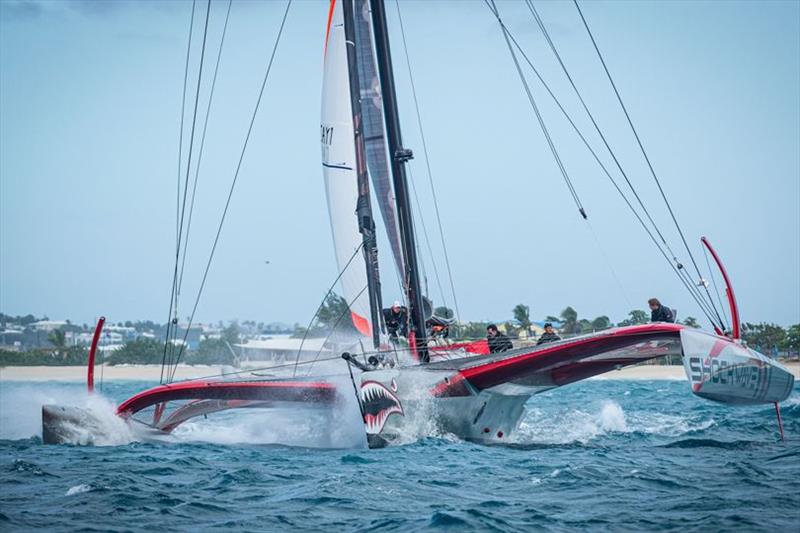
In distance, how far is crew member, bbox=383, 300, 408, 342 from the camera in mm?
12297

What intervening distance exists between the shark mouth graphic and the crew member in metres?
2.11

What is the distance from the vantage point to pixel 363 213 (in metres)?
12.3

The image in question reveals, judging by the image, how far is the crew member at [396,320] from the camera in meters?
12.3

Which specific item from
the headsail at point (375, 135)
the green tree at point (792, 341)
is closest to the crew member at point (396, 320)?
the headsail at point (375, 135)

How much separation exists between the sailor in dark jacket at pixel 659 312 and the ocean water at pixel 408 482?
1435 mm

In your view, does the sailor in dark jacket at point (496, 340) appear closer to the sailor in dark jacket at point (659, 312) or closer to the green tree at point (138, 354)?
the sailor in dark jacket at point (659, 312)

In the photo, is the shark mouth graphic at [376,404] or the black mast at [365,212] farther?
the black mast at [365,212]

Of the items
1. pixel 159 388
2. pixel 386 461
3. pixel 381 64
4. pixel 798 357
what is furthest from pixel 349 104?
pixel 798 357

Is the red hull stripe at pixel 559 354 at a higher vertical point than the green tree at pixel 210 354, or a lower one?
lower

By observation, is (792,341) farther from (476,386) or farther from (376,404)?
(376,404)

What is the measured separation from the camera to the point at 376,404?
10242mm

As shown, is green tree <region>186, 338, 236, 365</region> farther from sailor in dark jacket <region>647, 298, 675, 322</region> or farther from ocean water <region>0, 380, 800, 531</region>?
sailor in dark jacket <region>647, 298, 675, 322</region>

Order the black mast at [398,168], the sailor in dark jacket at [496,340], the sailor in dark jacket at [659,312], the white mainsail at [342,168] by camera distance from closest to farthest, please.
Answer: the sailor in dark jacket at [659,312]
the sailor in dark jacket at [496,340]
the black mast at [398,168]
the white mainsail at [342,168]

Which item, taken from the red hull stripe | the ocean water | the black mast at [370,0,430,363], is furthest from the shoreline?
the red hull stripe
